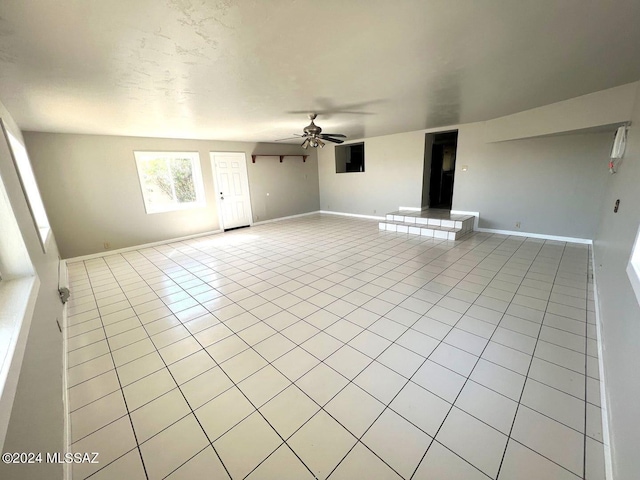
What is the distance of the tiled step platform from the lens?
5285 mm

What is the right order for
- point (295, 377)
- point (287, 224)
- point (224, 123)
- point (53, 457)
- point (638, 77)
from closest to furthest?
point (53, 457) → point (295, 377) → point (638, 77) → point (224, 123) → point (287, 224)

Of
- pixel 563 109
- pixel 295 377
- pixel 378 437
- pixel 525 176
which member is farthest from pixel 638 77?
pixel 295 377

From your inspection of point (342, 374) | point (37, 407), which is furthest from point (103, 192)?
point (342, 374)

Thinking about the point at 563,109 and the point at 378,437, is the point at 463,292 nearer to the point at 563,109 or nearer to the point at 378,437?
the point at 378,437

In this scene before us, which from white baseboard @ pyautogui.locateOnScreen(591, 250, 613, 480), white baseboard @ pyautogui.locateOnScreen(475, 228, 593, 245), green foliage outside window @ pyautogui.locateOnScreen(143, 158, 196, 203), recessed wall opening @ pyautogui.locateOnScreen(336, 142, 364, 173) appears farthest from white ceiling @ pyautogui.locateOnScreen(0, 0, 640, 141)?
recessed wall opening @ pyautogui.locateOnScreen(336, 142, 364, 173)

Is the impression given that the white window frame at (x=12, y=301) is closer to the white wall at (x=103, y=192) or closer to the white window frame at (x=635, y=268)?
the white window frame at (x=635, y=268)

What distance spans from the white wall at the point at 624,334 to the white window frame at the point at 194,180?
6.95 m

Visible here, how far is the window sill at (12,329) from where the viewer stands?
0.83 m

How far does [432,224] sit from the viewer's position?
223 inches

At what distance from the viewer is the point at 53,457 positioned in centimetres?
119

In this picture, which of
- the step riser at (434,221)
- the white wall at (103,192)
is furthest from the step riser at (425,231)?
the white wall at (103,192)

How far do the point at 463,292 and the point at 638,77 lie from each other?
2787mm

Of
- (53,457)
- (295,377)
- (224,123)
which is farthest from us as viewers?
(224,123)

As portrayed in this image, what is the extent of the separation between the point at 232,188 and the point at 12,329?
6.11 meters
